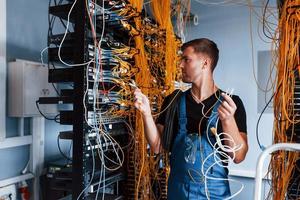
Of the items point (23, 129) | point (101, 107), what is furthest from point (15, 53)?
point (101, 107)

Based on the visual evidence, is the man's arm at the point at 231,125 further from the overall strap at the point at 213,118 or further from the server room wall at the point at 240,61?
the server room wall at the point at 240,61

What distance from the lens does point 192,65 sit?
4.75 feet

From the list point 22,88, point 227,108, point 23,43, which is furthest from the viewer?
point 23,43

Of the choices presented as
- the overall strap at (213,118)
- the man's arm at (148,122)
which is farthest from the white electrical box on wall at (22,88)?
the overall strap at (213,118)

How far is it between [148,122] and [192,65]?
0.38 meters

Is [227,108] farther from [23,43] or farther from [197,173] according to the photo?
[23,43]

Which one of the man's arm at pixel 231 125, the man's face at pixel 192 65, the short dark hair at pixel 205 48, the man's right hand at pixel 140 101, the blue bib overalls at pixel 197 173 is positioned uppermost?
the short dark hair at pixel 205 48

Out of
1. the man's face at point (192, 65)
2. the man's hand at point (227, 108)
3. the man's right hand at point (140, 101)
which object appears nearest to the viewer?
the man's hand at point (227, 108)

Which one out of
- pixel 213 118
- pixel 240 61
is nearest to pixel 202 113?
pixel 213 118

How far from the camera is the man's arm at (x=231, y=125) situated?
3.71ft

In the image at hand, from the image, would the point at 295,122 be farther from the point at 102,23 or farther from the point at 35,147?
the point at 35,147

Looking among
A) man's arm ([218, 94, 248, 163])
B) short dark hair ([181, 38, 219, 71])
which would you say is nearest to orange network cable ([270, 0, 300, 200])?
man's arm ([218, 94, 248, 163])

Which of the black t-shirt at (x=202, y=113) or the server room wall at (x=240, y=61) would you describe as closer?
the black t-shirt at (x=202, y=113)

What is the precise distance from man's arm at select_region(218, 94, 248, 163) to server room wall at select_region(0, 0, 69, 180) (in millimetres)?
1364
